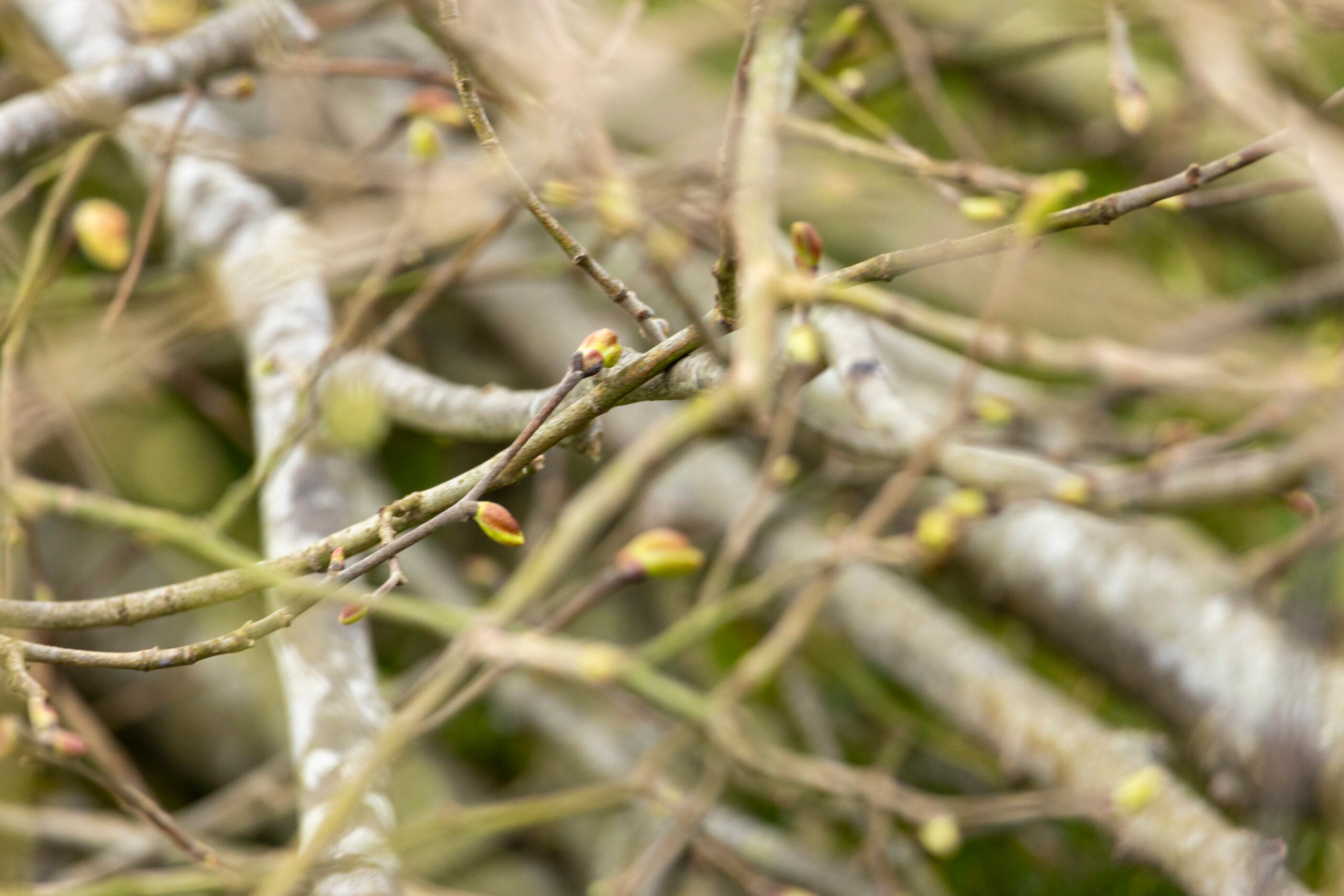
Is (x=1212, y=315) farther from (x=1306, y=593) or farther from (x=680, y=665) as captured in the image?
(x=680, y=665)

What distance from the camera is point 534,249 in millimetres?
1499

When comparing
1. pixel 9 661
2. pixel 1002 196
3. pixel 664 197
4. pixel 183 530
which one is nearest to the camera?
pixel 9 661

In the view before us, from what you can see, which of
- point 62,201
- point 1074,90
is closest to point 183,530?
point 62,201

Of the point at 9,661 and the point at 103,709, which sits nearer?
the point at 9,661

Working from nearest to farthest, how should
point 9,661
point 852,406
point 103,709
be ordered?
point 9,661
point 852,406
point 103,709

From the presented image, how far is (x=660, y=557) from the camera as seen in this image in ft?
2.66

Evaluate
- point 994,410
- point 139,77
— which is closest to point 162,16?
point 139,77

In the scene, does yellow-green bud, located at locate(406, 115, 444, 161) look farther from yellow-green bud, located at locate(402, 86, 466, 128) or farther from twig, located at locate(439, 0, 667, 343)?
twig, located at locate(439, 0, 667, 343)

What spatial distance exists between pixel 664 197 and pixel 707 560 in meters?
0.74

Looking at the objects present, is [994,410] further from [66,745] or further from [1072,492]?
[66,745]

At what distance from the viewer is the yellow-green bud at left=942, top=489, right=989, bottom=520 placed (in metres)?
0.91

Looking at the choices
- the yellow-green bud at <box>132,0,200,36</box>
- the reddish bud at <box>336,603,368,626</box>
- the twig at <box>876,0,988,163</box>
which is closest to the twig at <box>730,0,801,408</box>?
the reddish bud at <box>336,603,368,626</box>

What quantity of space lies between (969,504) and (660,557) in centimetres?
28

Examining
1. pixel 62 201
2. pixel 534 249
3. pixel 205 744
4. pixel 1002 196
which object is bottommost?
pixel 205 744
